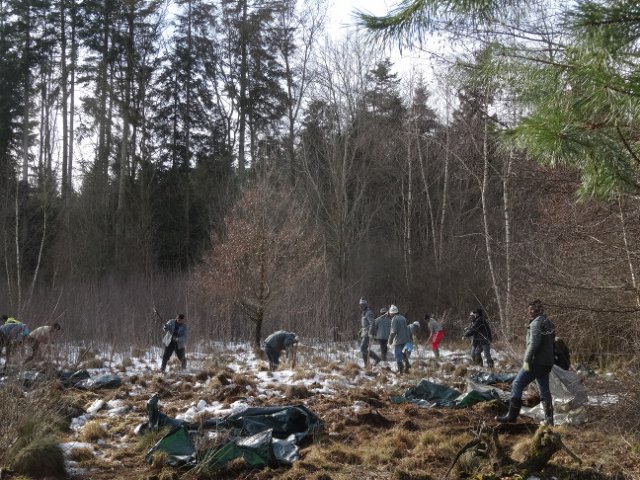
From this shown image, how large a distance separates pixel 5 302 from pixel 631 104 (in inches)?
885

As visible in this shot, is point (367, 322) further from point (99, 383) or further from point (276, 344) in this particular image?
point (99, 383)

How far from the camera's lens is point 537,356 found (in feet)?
25.8

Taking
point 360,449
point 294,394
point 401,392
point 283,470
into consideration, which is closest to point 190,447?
point 283,470

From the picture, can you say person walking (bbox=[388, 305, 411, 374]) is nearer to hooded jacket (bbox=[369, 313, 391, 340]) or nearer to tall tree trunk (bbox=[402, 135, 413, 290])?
hooded jacket (bbox=[369, 313, 391, 340])

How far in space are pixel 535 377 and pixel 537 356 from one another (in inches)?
14.6

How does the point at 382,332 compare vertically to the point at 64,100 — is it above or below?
below

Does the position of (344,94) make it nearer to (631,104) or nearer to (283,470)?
(283,470)

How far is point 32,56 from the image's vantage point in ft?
95.4

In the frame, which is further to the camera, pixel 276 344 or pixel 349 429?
pixel 276 344

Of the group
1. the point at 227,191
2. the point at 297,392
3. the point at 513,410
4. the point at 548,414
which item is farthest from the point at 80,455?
the point at 227,191

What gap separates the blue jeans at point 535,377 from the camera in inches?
313

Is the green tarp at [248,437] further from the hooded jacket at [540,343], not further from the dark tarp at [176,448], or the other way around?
the hooded jacket at [540,343]

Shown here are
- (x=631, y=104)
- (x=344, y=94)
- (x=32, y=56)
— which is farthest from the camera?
(x=32, y=56)

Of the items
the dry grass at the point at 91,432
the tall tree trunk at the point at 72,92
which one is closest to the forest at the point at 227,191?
the tall tree trunk at the point at 72,92
